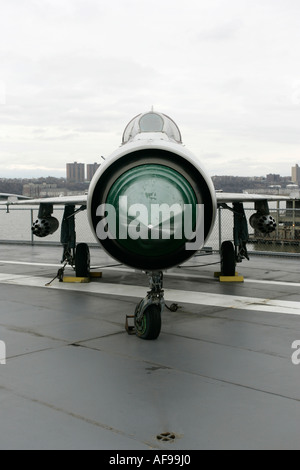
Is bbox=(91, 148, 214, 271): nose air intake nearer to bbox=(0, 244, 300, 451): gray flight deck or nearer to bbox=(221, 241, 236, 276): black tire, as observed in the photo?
bbox=(0, 244, 300, 451): gray flight deck

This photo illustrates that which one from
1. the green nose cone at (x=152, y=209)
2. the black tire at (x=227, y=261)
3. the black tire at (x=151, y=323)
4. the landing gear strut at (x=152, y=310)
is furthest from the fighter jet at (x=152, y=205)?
the black tire at (x=227, y=261)

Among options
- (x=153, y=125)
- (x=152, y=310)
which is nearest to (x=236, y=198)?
(x=153, y=125)

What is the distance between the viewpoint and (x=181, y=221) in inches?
195

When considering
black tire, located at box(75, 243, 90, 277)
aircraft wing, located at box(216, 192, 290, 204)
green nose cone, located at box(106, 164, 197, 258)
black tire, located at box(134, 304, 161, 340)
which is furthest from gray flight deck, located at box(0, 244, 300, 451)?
aircraft wing, located at box(216, 192, 290, 204)

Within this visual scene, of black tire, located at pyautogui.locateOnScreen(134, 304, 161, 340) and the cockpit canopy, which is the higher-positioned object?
the cockpit canopy

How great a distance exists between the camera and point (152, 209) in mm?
4855

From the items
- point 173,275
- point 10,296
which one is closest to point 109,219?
point 10,296

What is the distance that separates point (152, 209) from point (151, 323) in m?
1.63

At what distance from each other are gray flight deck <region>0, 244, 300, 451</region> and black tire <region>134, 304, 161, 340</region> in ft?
0.38

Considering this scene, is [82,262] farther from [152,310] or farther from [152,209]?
[152,209]

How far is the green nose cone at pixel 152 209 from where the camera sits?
4863 mm

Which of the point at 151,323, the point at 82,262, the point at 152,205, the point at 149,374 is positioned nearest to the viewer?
the point at 149,374

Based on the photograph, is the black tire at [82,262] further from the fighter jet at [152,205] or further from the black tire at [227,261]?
the fighter jet at [152,205]

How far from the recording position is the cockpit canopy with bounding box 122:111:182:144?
24.8 ft
